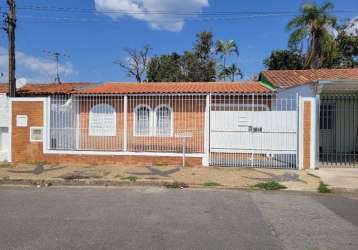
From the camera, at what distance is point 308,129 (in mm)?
11922

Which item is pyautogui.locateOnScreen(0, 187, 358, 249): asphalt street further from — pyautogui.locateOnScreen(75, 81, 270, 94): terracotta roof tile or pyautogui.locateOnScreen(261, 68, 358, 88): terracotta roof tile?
pyautogui.locateOnScreen(261, 68, 358, 88): terracotta roof tile

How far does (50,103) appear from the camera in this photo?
13.5 meters

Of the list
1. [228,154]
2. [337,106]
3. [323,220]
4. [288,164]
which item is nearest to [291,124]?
[288,164]

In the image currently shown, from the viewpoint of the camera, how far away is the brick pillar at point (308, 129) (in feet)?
39.0

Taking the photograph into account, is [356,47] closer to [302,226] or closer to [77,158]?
[77,158]

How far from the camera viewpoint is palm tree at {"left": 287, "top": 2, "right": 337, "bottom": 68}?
26109 millimetres

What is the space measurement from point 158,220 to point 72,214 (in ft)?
5.03

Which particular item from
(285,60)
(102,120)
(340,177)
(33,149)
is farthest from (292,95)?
(285,60)

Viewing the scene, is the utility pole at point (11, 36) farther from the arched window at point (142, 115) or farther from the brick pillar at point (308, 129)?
the brick pillar at point (308, 129)

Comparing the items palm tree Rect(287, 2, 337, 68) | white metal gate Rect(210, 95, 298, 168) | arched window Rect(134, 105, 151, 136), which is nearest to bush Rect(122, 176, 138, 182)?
white metal gate Rect(210, 95, 298, 168)

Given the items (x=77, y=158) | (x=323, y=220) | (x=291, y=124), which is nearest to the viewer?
(x=323, y=220)

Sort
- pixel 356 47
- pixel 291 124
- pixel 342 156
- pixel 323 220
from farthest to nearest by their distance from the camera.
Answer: pixel 356 47 → pixel 342 156 → pixel 291 124 → pixel 323 220

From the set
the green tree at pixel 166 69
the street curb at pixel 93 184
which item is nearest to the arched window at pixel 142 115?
the street curb at pixel 93 184

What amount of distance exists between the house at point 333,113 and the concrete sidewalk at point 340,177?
4.62 feet
